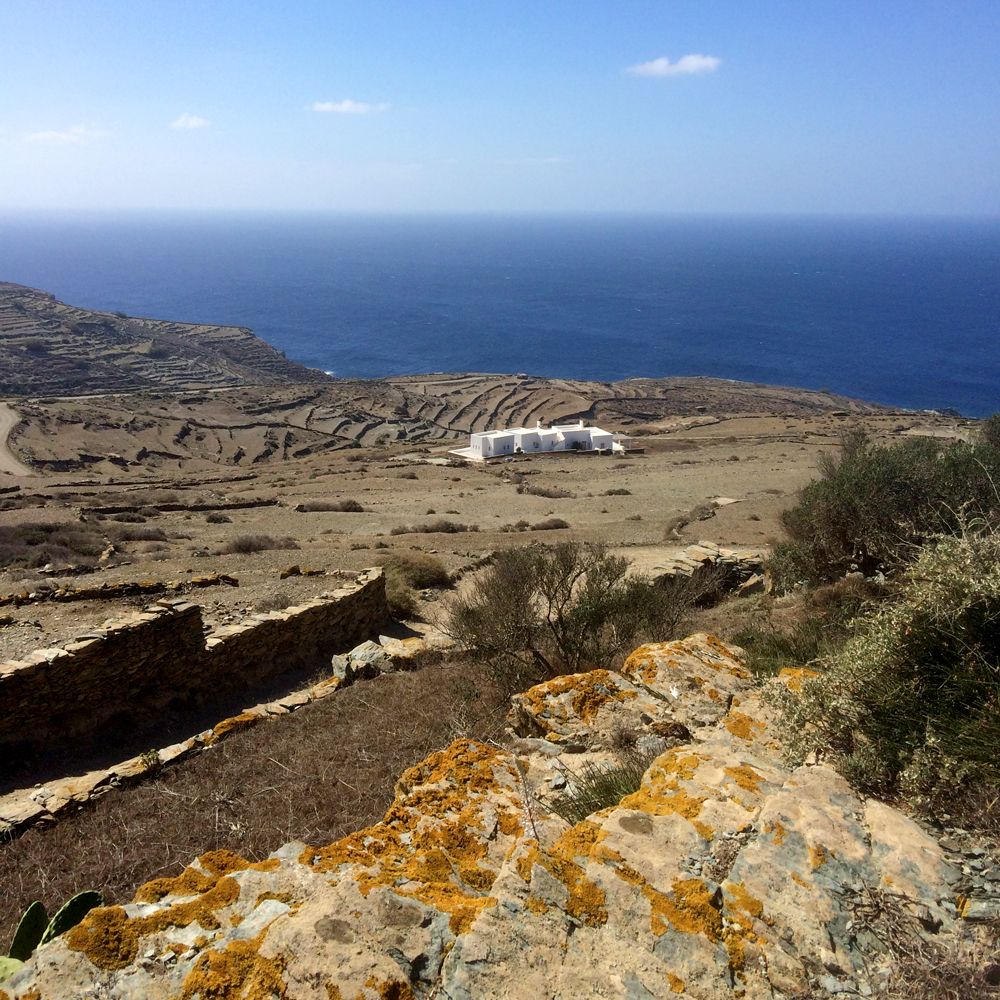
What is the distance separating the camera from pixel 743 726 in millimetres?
5258

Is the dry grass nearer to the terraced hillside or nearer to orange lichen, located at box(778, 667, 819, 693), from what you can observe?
orange lichen, located at box(778, 667, 819, 693)

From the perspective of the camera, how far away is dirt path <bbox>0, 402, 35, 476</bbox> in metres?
43.4

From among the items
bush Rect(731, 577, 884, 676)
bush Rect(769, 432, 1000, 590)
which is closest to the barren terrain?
bush Rect(769, 432, 1000, 590)

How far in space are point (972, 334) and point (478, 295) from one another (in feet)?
369

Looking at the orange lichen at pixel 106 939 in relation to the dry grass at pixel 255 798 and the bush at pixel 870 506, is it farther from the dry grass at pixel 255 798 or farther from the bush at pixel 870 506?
the bush at pixel 870 506

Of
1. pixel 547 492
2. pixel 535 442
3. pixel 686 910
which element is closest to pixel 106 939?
pixel 686 910

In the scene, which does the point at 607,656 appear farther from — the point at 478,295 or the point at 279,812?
the point at 478,295

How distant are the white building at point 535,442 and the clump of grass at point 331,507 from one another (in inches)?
779

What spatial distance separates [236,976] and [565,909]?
1.46 m

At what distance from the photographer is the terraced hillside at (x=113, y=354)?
82.8 meters

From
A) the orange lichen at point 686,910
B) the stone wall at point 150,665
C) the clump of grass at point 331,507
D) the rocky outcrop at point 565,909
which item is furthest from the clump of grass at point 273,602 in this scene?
the clump of grass at point 331,507

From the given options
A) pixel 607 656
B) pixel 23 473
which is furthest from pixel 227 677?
pixel 23 473

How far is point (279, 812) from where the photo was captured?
261 inches

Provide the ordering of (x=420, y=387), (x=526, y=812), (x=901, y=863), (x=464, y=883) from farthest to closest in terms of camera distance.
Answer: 1. (x=420, y=387)
2. (x=526, y=812)
3. (x=464, y=883)
4. (x=901, y=863)
